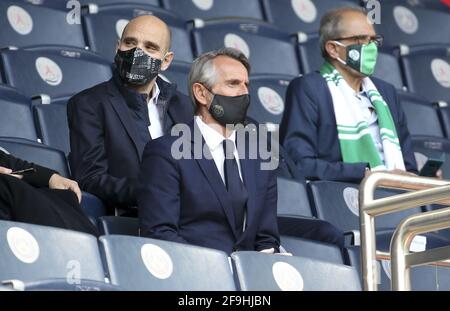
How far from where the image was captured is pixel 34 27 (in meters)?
5.67

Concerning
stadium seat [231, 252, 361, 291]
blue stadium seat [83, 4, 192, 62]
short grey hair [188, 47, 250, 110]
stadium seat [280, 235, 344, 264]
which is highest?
blue stadium seat [83, 4, 192, 62]

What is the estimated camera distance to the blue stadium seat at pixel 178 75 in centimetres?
559

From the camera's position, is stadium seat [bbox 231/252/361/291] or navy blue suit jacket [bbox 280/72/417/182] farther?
navy blue suit jacket [bbox 280/72/417/182]

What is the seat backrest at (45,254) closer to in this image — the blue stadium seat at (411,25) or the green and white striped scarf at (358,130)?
the green and white striped scarf at (358,130)

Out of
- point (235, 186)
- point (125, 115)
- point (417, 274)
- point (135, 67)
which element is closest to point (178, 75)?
point (135, 67)

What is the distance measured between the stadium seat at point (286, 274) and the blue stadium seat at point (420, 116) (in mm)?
2541

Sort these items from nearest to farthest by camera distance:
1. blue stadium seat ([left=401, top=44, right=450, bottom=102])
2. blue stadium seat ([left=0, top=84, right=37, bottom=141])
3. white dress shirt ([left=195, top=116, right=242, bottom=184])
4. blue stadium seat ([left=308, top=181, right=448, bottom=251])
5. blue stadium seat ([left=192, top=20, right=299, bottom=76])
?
white dress shirt ([left=195, top=116, right=242, bottom=184])
blue stadium seat ([left=0, top=84, right=37, bottom=141])
blue stadium seat ([left=308, top=181, right=448, bottom=251])
blue stadium seat ([left=192, top=20, right=299, bottom=76])
blue stadium seat ([left=401, top=44, right=450, bottom=102])

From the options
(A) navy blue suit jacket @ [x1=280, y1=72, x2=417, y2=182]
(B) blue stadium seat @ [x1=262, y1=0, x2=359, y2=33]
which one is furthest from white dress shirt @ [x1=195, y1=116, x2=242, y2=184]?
(B) blue stadium seat @ [x1=262, y1=0, x2=359, y2=33]

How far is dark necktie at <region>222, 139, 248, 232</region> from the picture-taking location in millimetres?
4309

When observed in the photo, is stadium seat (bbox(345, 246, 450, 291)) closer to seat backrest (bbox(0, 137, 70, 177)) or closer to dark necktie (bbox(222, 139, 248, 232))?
dark necktie (bbox(222, 139, 248, 232))

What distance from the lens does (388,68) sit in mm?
6613

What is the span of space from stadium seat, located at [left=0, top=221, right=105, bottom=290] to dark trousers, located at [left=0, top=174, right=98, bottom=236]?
587 millimetres

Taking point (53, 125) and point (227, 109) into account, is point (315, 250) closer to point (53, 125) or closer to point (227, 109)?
point (227, 109)
